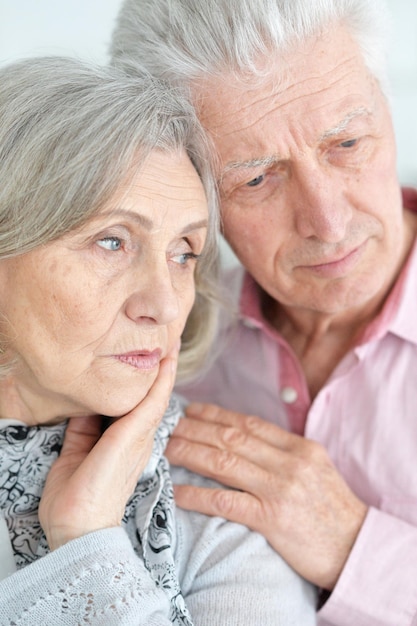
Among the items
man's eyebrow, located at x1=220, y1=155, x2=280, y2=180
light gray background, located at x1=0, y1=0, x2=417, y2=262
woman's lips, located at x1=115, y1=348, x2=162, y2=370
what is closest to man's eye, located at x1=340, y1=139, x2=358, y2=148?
man's eyebrow, located at x1=220, y1=155, x2=280, y2=180

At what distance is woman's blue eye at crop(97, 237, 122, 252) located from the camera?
1.47m

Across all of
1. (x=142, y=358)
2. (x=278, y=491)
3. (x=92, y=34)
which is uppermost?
(x=92, y=34)

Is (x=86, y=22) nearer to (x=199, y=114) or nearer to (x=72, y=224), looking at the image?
(x=199, y=114)

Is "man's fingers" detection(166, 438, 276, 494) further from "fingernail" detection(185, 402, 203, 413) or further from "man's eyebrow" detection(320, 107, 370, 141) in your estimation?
"man's eyebrow" detection(320, 107, 370, 141)

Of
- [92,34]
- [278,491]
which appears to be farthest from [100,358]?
[92,34]

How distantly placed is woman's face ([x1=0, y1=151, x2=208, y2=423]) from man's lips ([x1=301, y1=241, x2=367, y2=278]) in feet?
1.18

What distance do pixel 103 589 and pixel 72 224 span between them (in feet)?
2.12

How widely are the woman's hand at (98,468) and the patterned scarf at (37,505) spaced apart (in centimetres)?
3

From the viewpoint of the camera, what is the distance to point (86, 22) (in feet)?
10.5

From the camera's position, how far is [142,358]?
5.18ft

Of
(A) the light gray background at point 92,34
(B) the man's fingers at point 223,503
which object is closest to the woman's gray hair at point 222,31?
(B) the man's fingers at point 223,503

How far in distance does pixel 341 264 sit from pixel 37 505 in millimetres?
863

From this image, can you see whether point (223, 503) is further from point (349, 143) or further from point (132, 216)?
point (349, 143)

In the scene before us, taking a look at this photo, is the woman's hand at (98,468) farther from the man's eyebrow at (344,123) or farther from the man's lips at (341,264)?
the man's eyebrow at (344,123)
